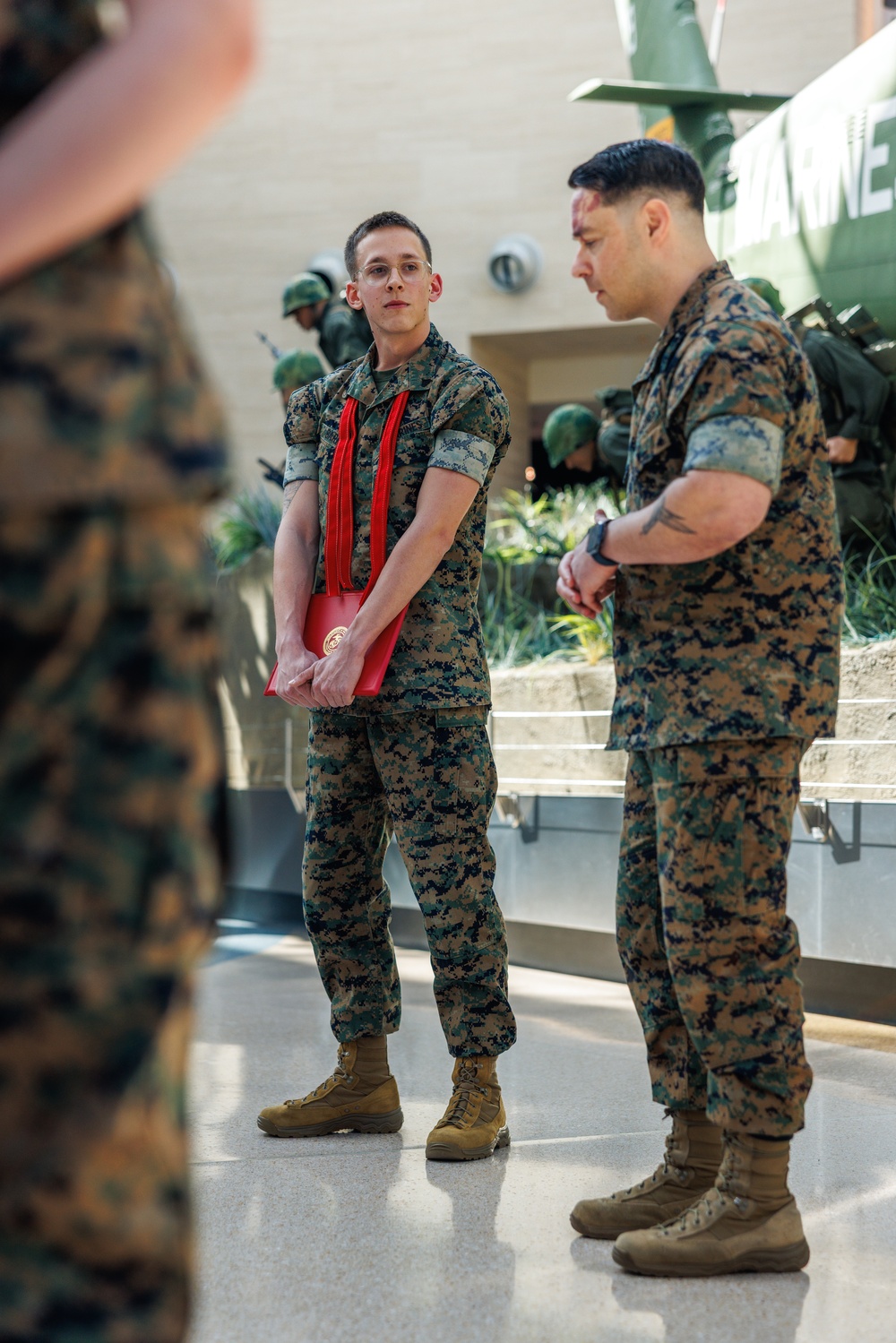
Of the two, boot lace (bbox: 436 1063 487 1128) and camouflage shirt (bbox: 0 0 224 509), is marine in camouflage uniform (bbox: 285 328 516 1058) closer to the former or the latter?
boot lace (bbox: 436 1063 487 1128)

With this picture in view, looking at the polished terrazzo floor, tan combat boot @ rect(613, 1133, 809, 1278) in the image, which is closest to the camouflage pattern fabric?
the polished terrazzo floor

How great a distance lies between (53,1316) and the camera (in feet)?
2.60

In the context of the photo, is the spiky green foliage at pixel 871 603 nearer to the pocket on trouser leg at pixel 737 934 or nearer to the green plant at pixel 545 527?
the green plant at pixel 545 527

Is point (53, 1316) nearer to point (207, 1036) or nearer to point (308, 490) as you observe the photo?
point (308, 490)

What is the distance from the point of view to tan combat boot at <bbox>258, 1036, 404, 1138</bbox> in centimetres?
268

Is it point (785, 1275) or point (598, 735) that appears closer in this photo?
point (785, 1275)

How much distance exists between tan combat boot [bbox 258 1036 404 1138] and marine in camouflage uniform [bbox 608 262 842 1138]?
2.85 ft

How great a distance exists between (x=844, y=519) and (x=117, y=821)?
4859 millimetres

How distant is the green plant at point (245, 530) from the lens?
7445 millimetres

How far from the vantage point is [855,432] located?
5.28 meters

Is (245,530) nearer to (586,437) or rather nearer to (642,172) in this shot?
(586,437)

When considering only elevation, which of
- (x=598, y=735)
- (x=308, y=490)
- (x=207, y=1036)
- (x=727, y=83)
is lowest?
(x=207, y=1036)

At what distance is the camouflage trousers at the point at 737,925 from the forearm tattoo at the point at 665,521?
299mm

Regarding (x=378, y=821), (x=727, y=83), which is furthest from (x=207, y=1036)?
(x=727, y=83)
